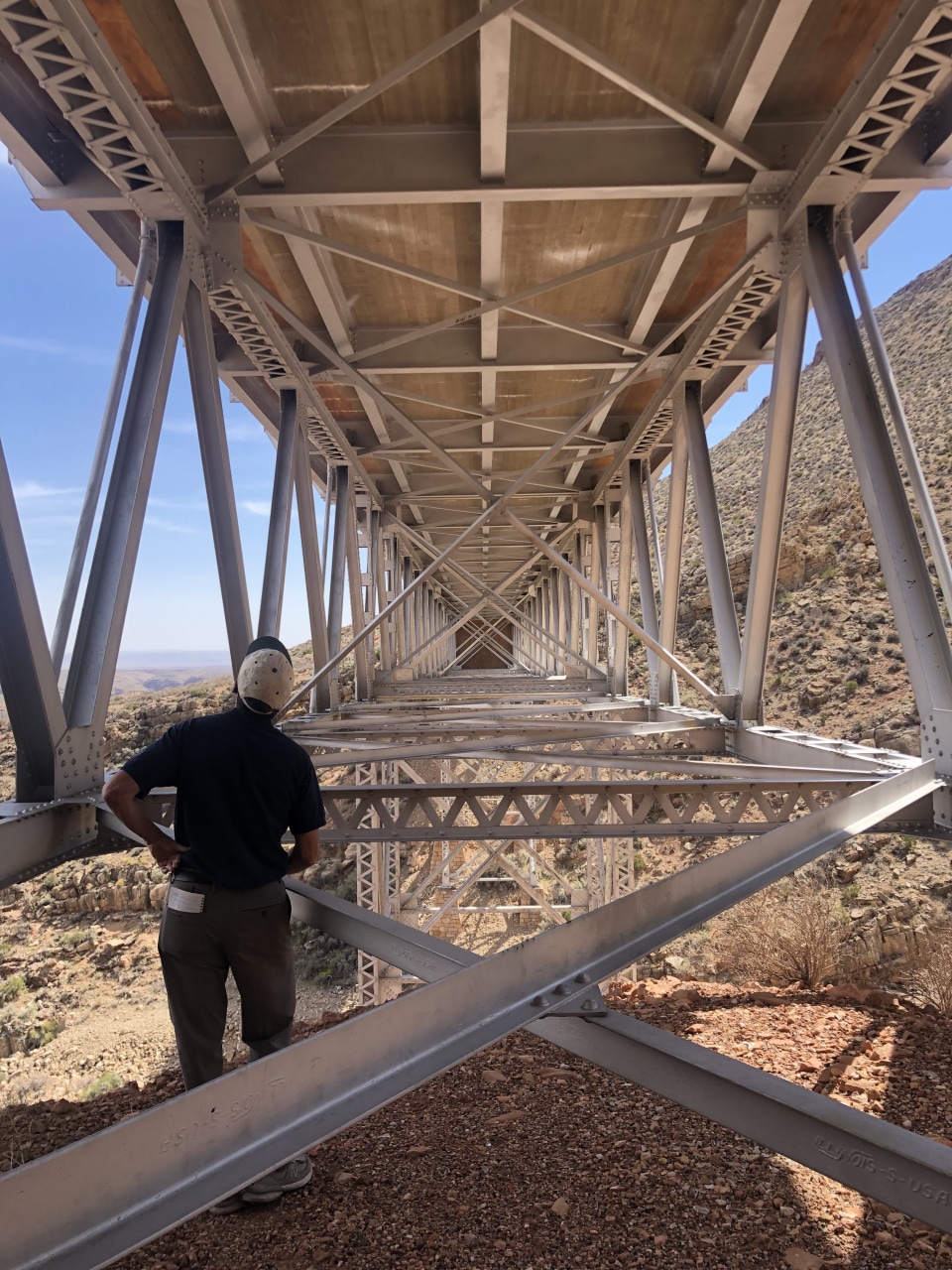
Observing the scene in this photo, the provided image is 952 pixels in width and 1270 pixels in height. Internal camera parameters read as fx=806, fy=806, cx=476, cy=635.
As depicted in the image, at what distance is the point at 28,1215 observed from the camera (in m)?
1.61

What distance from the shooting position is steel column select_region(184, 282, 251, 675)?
6289mm

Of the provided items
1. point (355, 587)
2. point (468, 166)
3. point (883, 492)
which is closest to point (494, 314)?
point (468, 166)

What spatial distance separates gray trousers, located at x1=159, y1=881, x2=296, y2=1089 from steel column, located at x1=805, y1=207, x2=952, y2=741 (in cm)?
384

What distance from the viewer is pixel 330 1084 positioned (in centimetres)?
213

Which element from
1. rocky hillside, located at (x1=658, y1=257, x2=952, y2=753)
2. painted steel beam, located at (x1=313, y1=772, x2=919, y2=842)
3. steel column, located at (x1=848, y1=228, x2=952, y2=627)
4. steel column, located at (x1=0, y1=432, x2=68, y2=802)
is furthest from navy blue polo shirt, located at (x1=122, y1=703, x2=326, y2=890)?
rocky hillside, located at (x1=658, y1=257, x2=952, y2=753)

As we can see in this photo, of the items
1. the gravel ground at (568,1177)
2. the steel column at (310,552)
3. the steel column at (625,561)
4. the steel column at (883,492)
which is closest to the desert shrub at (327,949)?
the steel column at (625,561)

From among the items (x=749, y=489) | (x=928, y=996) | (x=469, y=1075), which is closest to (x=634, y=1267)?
(x=469, y=1075)

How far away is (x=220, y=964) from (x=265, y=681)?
48.3 inches

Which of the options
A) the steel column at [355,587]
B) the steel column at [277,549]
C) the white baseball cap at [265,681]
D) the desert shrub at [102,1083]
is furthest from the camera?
the desert shrub at [102,1083]

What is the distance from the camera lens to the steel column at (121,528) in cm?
477

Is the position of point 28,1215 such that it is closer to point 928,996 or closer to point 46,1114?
point 46,1114

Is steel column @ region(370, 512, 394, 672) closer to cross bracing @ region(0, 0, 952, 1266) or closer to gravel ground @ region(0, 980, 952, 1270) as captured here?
cross bracing @ region(0, 0, 952, 1266)

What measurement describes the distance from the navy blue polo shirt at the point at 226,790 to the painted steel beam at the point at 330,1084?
57 centimetres

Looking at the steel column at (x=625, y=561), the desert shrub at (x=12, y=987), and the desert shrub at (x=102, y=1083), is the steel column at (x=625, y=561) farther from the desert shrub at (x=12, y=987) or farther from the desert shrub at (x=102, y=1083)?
the desert shrub at (x=12, y=987)
